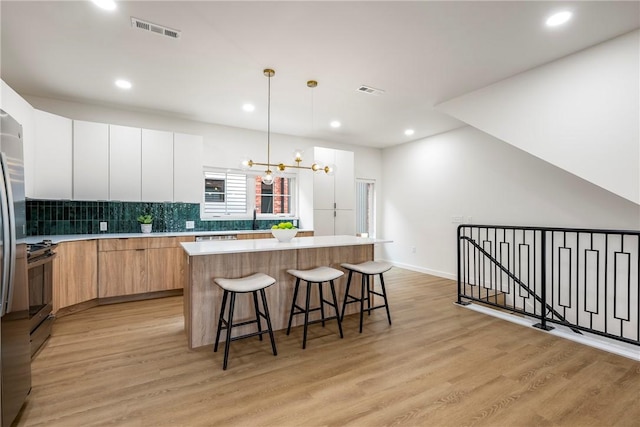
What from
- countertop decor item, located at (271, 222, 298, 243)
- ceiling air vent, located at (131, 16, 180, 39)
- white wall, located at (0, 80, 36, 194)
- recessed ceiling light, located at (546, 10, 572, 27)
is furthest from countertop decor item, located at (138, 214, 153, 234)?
recessed ceiling light, located at (546, 10, 572, 27)

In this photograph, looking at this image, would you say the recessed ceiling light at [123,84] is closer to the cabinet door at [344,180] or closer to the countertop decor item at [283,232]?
the countertop decor item at [283,232]

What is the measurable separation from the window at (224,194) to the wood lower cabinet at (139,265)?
3.22 ft

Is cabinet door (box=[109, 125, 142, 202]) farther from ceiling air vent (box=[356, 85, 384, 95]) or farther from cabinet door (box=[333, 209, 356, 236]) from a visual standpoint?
cabinet door (box=[333, 209, 356, 236])

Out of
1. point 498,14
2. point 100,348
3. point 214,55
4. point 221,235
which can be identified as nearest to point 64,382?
point 100,348

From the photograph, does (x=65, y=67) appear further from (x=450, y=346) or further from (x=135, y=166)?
(x=450, y=346)

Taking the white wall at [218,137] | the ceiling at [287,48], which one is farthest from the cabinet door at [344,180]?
the ceiling at [287,48]

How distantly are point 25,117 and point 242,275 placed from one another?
2.99 m

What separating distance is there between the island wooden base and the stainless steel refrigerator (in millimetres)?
1085

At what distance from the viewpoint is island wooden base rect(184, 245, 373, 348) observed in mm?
2760

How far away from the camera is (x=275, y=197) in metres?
5.97

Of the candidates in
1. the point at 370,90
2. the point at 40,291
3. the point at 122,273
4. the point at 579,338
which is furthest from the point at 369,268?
the point at 122,273

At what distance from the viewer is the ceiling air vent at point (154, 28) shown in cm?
246

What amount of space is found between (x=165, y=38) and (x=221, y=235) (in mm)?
2823

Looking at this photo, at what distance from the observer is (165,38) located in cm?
270
